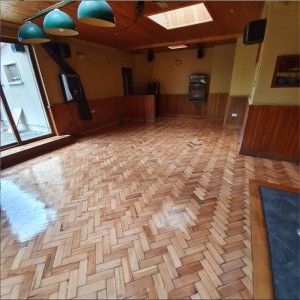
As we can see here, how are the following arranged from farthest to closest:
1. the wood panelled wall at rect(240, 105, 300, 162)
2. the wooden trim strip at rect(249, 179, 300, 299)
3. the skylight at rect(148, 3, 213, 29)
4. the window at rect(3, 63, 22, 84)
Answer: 1. the window at rect(3, 63, 22, 84)
2. the skylight at rect(148, 3, 213, 29)
3. the wood panelled wall at rect(240, 105, 300, 162)
4. the wooden trim strip at rect(249, 179, 300, 299)

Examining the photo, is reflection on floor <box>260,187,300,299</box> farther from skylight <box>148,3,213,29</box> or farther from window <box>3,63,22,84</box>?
window <box>3,63,22,84</box>

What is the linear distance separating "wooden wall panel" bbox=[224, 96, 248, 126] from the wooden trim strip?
3.54 m

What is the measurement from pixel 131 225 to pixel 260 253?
122 cm

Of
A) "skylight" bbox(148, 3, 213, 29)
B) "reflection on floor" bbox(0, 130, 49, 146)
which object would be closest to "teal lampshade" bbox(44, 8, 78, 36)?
"skylight" bbox(148, 3, 213, 29)

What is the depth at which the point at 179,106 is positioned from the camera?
7.52m

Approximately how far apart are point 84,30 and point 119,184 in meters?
3.73

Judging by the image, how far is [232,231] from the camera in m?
1.75

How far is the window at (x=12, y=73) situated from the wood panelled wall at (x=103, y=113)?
116 centimetres

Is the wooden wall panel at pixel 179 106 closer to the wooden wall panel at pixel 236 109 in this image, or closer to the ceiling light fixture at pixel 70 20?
the wooden wall panel at pixel 236 109

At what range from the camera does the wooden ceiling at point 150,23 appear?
2.76 metres

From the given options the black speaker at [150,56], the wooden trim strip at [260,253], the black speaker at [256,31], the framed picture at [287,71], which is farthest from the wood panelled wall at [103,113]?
the wooden trim strip at [260,253]

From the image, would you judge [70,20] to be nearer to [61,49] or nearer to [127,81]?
[61,49]

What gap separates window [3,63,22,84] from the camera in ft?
14.3

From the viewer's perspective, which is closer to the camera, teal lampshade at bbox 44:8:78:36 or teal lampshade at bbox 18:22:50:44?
teal lampshade at bbox 44:8:78:36
